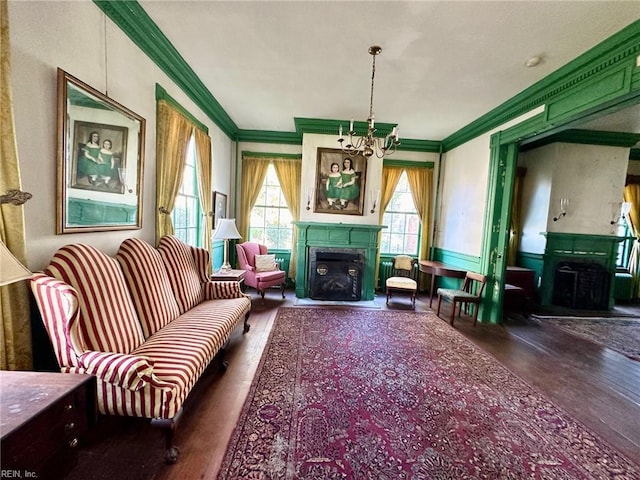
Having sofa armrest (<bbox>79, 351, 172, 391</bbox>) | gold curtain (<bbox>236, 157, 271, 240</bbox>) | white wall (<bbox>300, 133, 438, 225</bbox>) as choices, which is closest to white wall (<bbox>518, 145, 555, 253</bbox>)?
white wall (<bbox>300, 133, 438, 225</bbox>)

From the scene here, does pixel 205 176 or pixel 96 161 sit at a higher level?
pixel 205 176

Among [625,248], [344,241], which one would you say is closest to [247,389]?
[344,241]

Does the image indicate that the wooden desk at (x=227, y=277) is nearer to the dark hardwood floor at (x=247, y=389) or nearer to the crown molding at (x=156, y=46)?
the dark hardwood floor at (x=247, y=389)

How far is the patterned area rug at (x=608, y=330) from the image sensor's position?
132 inches

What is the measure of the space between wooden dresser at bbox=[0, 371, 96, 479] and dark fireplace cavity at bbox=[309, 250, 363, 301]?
12.2ft

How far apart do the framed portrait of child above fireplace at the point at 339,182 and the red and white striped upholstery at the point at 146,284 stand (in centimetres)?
295

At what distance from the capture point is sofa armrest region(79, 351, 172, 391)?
1450 millimetres

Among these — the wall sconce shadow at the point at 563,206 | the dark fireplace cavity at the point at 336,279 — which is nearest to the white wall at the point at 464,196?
the wall sconce shadow at the point at 563,206

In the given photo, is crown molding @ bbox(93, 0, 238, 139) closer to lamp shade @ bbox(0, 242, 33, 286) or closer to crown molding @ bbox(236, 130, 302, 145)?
crown molding @ bbox(236, 130, 302, 145)

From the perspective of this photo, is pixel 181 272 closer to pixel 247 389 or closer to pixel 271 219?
pixel 247 389

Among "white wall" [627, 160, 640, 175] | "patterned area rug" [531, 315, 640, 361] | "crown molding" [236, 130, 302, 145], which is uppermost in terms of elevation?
"crown molding" [236, 130, 302, 145]

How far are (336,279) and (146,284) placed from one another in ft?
10.5

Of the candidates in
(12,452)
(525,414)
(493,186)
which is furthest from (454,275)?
(12,452)

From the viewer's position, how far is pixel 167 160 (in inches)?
114
